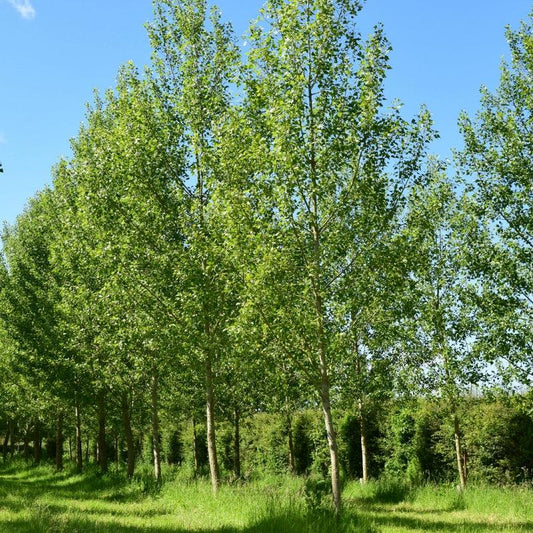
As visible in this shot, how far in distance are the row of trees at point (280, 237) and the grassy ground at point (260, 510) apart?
4.34ft

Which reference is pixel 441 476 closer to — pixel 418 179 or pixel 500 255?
pixel 500 255

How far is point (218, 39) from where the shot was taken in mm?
17266

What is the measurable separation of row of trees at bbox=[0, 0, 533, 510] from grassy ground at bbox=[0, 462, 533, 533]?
52.1 inches

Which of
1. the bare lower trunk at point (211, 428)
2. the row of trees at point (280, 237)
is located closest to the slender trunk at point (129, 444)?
the row of trees at point (280, 237)

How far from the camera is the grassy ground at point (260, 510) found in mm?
10797

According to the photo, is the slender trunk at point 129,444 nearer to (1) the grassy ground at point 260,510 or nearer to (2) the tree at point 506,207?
(1) the grassy ground at point 260,510

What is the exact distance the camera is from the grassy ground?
1080 centimetres

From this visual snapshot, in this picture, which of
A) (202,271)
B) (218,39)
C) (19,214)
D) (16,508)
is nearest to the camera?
(16,508)

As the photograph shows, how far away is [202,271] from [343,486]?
11924 millimetres

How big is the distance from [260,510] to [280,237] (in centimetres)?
573

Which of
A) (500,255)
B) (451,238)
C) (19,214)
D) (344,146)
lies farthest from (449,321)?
(19,214)

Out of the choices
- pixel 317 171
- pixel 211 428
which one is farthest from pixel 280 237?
pixel 211 428

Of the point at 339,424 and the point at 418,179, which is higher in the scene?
the point at 418,179

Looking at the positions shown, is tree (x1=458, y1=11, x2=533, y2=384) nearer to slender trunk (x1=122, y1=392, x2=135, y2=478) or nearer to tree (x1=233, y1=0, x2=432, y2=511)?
tree (x1=233, y1=0, x2=432, y2=511)
